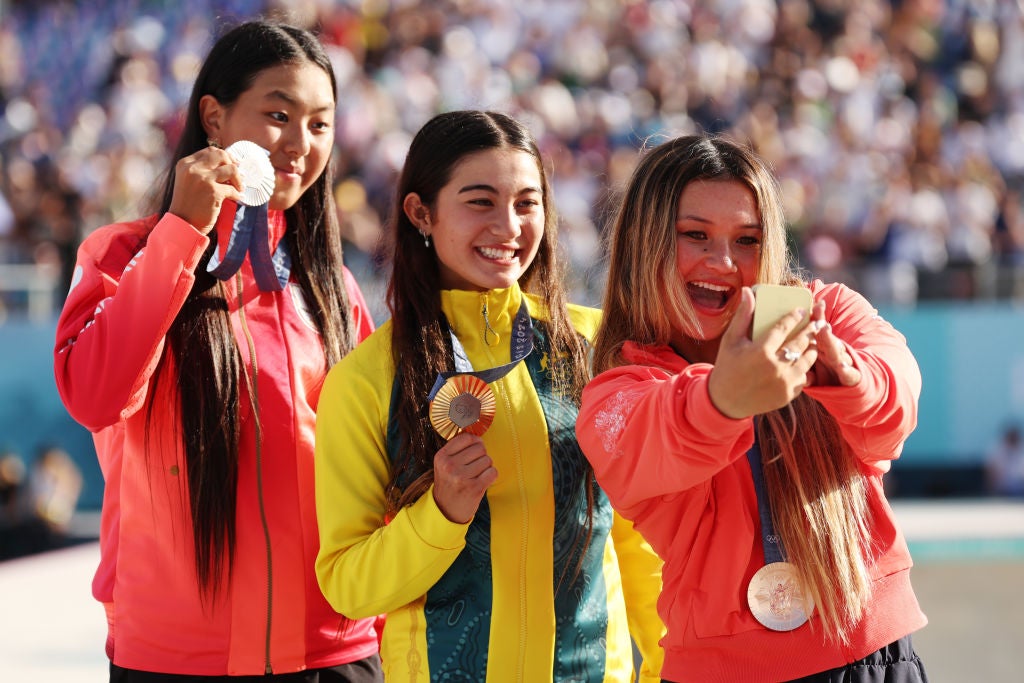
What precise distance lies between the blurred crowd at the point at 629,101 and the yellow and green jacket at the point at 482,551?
7.08m

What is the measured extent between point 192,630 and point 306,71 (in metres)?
1.18

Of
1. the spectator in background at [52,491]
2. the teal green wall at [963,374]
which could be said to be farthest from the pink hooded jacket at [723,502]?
the teal green wall at [963,374]

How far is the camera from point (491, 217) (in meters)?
2.54

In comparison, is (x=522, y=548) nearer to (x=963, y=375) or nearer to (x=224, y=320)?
(x=224, y=320)

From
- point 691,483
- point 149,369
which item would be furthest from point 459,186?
point 691,483

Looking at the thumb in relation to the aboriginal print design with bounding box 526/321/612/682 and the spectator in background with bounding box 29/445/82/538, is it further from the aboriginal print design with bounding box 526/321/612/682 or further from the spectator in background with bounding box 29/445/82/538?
the spectator in background with bounding box 29/445/82/538

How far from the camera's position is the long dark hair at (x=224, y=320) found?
8.39 feet

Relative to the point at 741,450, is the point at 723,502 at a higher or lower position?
lower

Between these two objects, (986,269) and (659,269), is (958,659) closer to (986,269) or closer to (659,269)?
(659,269)

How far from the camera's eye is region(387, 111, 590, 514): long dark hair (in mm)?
2443

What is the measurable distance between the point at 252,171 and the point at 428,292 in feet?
1.38

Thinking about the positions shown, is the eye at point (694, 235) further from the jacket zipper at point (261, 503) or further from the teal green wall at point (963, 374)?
the teal green wall at point (963, 374)

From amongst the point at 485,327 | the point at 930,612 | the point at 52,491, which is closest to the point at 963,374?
the point at 930,612

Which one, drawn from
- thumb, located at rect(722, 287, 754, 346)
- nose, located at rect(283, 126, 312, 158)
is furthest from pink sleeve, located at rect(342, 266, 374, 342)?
thumb, located at rect(722, 287, 754, 346)
